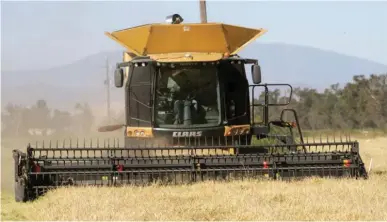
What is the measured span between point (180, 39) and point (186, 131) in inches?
68.6

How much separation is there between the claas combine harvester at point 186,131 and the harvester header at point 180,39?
0.02m

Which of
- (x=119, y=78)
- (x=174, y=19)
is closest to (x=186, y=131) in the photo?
(x=119, y=78)

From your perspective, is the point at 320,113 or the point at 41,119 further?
the point at 41,119

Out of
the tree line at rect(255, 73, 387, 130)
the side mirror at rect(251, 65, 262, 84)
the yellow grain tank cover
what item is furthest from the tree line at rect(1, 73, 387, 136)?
the side mirror at rect(251, 65, 262, 84)

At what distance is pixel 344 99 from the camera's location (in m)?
39.0

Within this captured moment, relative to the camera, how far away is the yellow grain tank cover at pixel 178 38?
998 centimetres

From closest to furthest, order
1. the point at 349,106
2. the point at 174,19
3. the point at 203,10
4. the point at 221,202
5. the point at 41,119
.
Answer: the point at 221,202, the point at 174,19, the point at 203,10, the point at 349,106, the point at 41,119

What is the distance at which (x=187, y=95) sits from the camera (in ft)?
30.3

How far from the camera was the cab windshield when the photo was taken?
9188 millimetres

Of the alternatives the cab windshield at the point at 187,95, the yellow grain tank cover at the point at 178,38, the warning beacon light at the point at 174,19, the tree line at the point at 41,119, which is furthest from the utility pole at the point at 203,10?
the tree line at the point at 41,119

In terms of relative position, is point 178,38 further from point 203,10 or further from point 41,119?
point 41,119

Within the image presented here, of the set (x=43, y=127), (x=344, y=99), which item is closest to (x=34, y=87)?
(x=43, y=127)

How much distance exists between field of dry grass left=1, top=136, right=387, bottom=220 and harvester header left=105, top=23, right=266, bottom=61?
306cm

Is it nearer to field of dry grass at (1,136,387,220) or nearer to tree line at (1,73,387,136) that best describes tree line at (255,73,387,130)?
tree line at (1,73,387,136)
